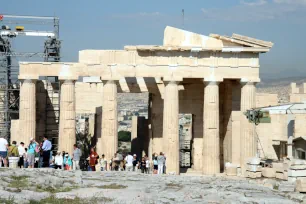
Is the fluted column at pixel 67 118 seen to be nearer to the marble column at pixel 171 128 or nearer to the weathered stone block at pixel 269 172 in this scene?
the marble column at pixel 171 128

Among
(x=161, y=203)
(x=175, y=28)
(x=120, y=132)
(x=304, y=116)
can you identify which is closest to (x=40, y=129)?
(x=175, y=28)

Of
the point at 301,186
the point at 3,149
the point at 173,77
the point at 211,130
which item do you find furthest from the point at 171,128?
the point at 301,186

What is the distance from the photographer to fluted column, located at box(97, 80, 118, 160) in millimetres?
38906

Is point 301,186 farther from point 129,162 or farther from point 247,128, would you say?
point 247,128

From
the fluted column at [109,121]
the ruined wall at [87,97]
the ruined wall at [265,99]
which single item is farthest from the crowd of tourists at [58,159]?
the ruined wall at [87,97]

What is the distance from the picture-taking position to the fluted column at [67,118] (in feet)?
128

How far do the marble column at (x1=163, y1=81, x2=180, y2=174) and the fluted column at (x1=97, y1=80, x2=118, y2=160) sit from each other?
298 cm

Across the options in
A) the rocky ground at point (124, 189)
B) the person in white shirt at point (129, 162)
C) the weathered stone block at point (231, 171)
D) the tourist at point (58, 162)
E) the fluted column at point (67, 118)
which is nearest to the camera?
the rocky ground at point (124, 189)

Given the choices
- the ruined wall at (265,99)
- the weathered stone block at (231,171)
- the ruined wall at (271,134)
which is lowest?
the weathered stone block at (231,171)

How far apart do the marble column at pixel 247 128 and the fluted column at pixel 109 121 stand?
25.7ft

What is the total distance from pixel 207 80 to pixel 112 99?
19.1 feet

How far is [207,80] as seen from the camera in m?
40.2

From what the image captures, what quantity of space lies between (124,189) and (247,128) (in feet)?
59.7

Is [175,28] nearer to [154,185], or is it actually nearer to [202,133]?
[202,133]
